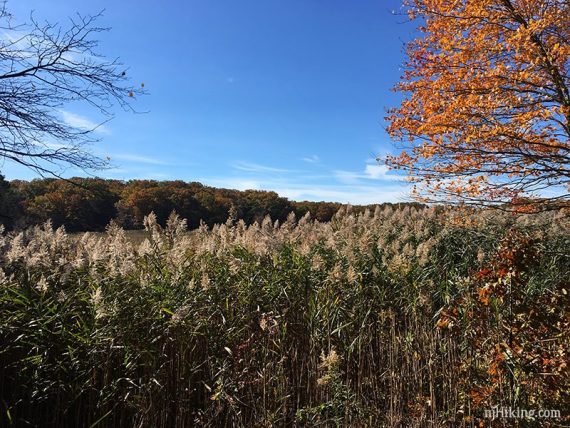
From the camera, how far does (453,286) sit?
6.14 m

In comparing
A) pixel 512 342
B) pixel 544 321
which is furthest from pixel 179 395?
pixel 544 321

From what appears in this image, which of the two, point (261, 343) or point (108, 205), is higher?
point (108, 205)

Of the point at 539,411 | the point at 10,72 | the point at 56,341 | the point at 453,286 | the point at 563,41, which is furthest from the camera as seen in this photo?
the point at 563,41

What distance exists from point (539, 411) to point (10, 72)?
8307mm

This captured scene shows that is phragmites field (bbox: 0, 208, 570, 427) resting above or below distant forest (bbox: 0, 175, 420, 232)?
below

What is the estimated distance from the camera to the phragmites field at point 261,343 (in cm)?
363

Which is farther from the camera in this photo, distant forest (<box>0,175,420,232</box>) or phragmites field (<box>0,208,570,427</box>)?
distant forest (<box>0,175,420,232</box>)

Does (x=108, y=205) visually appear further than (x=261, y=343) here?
Yes

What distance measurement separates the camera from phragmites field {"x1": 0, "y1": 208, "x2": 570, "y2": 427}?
3629 millimetres

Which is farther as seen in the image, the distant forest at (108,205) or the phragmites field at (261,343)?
the distant forest at (108,205)

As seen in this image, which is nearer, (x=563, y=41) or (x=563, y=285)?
(x=563, y=285)

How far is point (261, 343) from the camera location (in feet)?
14.0

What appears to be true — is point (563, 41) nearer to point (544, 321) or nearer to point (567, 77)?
point (567, 77)

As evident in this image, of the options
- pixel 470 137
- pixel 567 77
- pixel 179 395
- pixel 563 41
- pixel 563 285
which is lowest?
pixel 179 395
